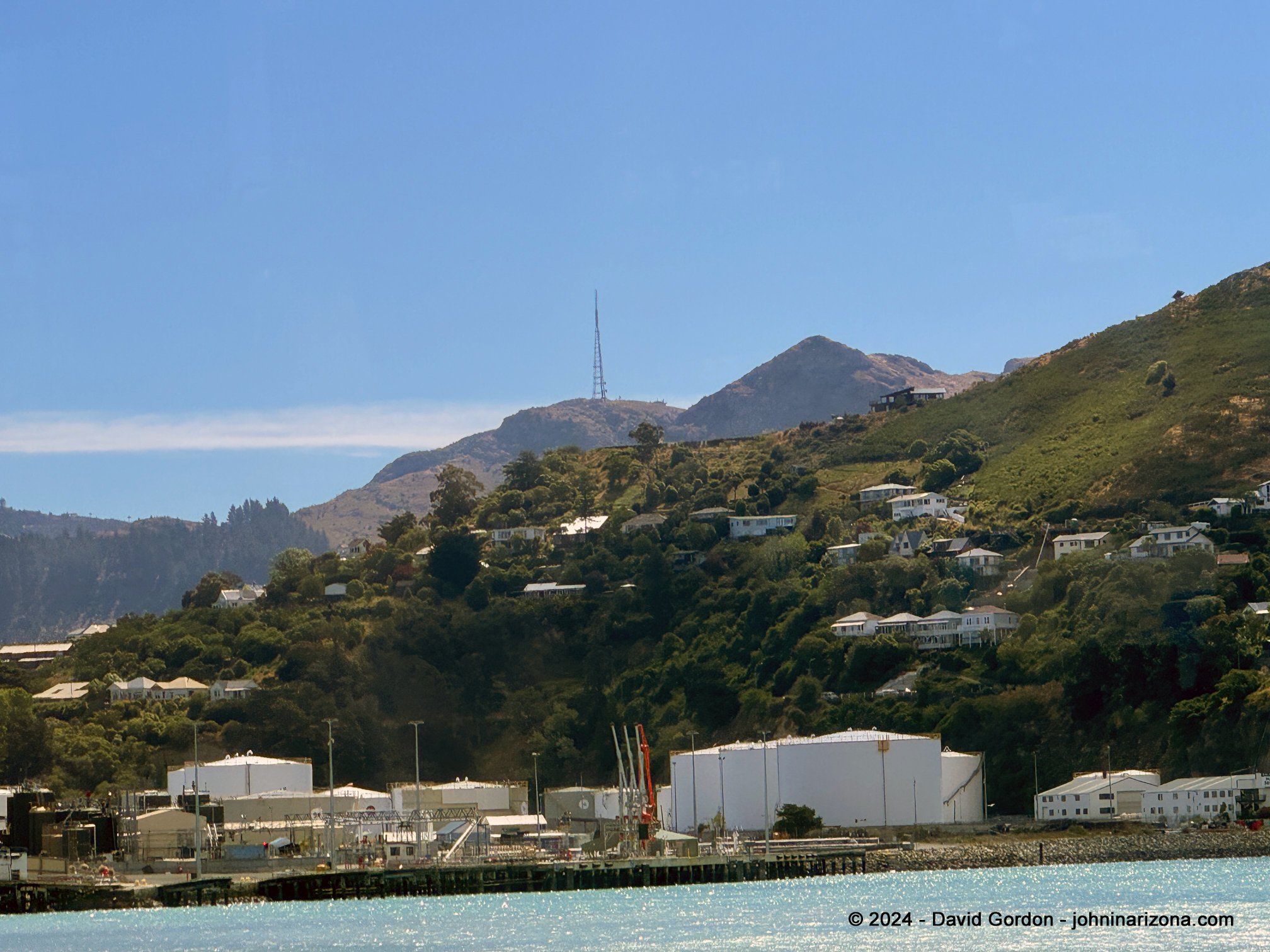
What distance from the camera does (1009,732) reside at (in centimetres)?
10531

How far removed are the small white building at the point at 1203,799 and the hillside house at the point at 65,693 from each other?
252 ft

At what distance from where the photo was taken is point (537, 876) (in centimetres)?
8431

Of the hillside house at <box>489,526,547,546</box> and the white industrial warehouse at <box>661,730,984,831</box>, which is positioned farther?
the hillside house at <box>489,526,547,546</box>

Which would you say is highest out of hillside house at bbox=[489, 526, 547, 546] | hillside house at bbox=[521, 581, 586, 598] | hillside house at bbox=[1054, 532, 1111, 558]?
hillside house at bbox=[489, 526, 547, 546]

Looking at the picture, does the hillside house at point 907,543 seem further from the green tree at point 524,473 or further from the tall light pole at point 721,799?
the green tree at point 524,473

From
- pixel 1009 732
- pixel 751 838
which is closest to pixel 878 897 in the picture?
pixel 751 838

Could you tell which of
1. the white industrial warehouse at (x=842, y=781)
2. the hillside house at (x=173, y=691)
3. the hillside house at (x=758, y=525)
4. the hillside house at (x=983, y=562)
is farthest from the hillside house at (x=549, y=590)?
the white industrial warehouse at (x=842, y=781)

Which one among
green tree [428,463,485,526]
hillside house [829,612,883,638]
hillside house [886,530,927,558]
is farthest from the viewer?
green tree [428,463,485,526]

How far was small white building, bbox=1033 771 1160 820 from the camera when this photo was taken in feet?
315

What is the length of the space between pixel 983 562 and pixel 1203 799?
37362 mm

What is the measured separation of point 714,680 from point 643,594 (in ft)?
58.6

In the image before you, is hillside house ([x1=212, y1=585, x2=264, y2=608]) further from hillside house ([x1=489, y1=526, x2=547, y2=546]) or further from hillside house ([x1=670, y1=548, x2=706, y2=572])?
hillside house ([x1=670, y1=548, x2=706, y2=572])

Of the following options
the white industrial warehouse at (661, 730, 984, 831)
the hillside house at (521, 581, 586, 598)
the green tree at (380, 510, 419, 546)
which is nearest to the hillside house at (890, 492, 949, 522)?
the hillside house at (521, 581, 586, 598)

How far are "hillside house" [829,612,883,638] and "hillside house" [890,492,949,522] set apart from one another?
21.3 metres
